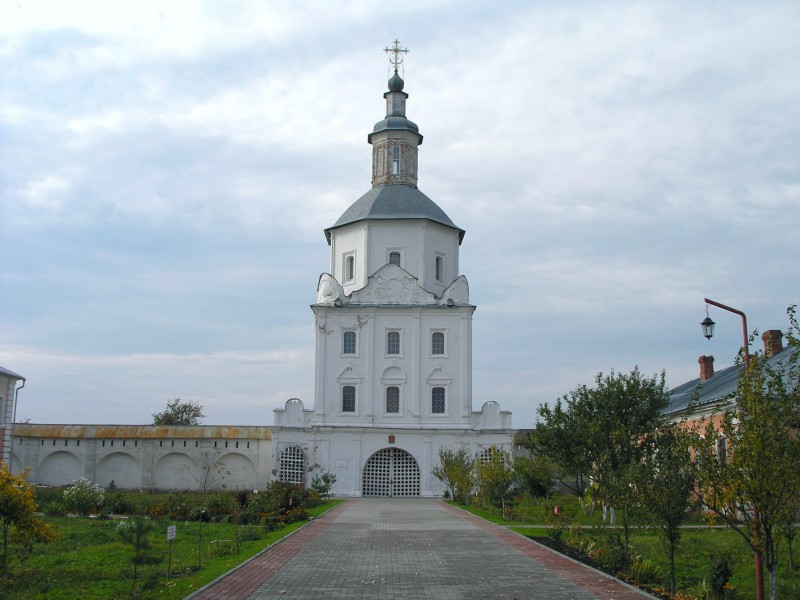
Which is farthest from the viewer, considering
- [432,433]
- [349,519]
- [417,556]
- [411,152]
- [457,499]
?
[411,152]

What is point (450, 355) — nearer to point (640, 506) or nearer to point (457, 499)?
point (457, 499)

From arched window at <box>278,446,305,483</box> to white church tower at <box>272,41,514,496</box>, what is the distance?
5cm

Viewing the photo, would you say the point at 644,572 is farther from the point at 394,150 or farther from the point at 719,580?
the point at 394,150

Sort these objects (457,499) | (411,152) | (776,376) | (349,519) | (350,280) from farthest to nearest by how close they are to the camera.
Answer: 1. (411,152)
2. (350,280)
3. (457,499)
4. (349,519)
5. (776,376)

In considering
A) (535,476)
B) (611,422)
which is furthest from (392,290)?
(611,422)

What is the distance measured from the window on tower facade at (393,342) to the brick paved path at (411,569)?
2008 cm

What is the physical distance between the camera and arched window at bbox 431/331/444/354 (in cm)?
4269

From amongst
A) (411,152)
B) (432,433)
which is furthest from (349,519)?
(411,152)

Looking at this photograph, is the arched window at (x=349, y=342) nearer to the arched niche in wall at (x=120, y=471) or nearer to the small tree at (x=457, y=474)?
the small tree at (x=457, y=474)

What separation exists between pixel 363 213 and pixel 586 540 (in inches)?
1148

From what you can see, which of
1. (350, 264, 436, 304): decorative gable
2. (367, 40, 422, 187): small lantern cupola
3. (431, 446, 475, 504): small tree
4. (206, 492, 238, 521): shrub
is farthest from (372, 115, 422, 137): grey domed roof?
(206, 492, 238, 521): shrub

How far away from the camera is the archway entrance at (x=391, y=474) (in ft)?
134

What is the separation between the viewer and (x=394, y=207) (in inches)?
1777

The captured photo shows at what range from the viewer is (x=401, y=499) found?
1503 inches
